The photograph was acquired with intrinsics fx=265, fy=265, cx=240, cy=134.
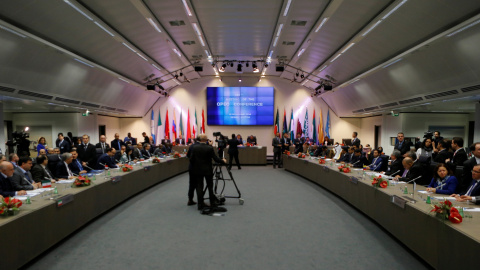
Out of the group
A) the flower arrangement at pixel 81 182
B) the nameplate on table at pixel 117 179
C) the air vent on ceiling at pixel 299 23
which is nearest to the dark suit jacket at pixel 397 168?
the air vent on ceiling at pixel 299 23

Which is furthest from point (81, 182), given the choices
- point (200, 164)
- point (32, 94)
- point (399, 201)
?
point (32, 94)

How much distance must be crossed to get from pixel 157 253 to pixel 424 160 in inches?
179

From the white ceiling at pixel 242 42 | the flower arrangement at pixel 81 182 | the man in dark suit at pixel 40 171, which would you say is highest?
the white ceiling at pixel 242 42

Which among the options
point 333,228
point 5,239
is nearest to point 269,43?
point 333,228

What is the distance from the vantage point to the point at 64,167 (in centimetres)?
498

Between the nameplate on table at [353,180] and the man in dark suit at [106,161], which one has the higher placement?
the man in dark suit at [106,161]

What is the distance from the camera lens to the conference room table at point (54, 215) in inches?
100

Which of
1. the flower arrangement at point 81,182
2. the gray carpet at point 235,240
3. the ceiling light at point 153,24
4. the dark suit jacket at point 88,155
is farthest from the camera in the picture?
the ceiling light at point 153,24

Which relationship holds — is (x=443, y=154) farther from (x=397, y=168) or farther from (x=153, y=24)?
(x=153, y=24)

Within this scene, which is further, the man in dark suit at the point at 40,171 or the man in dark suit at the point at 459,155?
the man in dark suit at the point at 459,155

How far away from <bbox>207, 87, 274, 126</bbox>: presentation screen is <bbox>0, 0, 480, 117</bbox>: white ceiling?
3583 mm

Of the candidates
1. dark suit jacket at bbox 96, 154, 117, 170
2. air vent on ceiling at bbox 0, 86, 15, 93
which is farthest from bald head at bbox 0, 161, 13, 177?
air vent on ceiling at bbox 0, 86, 15, 93

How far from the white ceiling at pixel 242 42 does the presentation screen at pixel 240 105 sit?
3.58 m

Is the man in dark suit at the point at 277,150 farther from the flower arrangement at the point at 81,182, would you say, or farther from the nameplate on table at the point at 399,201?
the flower arrangement at the point at 81,182
